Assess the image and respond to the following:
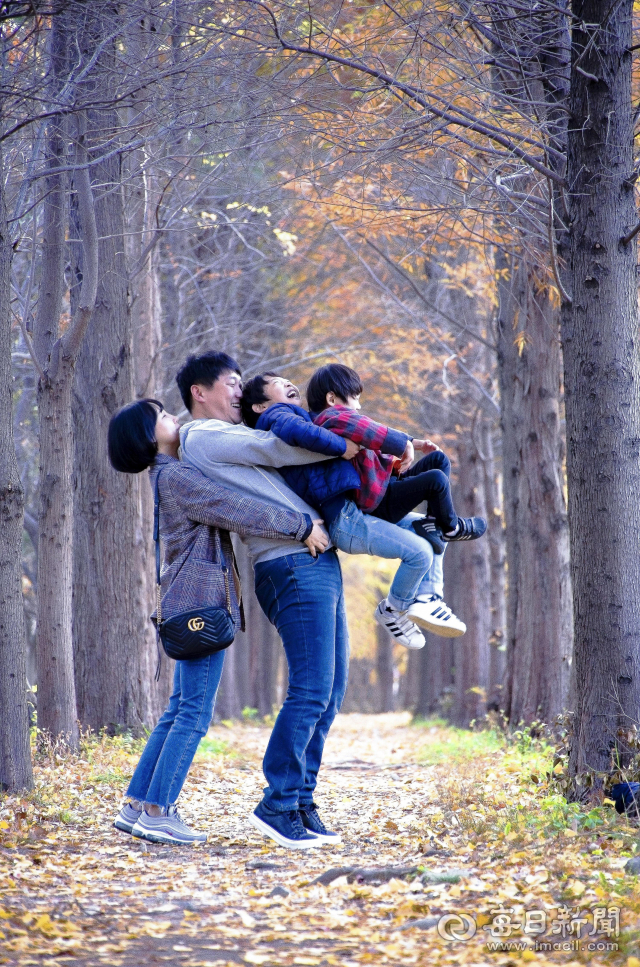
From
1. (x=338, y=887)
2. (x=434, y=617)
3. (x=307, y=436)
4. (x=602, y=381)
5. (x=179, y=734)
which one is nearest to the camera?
(x=338, y=887)

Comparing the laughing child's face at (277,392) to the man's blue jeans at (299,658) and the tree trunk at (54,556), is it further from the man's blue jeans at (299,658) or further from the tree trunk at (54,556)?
the tree trunk at (54,556)

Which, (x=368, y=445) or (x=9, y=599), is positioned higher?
(x=368, y=445)

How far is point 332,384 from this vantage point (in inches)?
202

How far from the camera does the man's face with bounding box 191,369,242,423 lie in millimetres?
5102

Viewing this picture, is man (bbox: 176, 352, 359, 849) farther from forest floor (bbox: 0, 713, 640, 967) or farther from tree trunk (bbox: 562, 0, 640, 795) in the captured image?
tree trunk (bbox: 562, 0, 640, 795)

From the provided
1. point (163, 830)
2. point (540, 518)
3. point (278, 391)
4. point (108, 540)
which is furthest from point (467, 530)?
point (108, 540)

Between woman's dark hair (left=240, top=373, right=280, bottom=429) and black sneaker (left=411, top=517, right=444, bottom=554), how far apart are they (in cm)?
115

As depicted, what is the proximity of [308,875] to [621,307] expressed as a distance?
11.7 feet

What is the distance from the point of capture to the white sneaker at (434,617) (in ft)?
17.1

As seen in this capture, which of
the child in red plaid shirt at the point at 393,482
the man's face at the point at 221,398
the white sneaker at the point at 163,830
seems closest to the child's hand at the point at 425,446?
the child in red plaid shirt at the point at 393,482

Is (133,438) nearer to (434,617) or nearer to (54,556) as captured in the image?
(434,617)

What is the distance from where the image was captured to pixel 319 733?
5027mm

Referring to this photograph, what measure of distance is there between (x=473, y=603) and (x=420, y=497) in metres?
10.9

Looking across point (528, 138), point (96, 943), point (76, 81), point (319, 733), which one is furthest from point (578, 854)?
point (76, 81)
